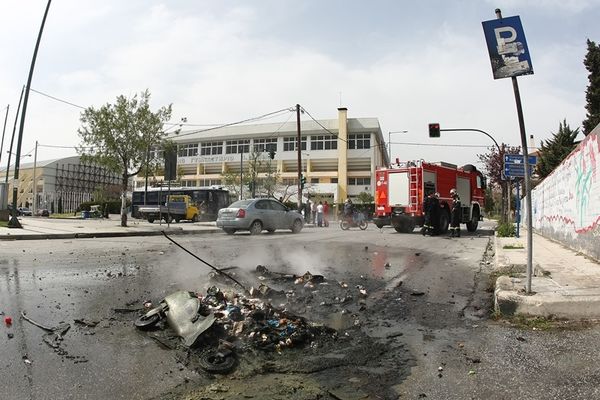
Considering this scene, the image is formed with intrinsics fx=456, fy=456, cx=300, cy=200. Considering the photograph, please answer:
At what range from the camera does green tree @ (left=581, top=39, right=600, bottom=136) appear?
108 feet

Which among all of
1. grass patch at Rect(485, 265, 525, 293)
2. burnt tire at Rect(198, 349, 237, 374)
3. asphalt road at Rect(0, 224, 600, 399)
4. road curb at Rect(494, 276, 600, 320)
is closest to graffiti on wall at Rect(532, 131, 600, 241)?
grass patch at Rect(485, 265, 525, 293)

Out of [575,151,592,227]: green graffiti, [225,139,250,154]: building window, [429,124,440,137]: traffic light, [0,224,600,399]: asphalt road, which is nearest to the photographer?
[0,224,600,399]: asphalt road

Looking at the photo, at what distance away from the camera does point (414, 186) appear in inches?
687

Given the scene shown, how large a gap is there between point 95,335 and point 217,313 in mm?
1119

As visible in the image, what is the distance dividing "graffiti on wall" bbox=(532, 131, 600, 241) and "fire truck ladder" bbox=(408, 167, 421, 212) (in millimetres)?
4521

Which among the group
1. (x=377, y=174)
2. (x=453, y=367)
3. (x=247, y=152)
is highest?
(x=247, y=152)

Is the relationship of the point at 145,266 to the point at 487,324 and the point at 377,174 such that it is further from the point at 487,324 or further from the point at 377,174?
the point at 377,174

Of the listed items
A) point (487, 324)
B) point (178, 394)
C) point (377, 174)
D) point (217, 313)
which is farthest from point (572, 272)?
point (377, 174)

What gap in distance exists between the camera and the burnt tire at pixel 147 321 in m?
4.38

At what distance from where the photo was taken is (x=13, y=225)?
17.8 metres

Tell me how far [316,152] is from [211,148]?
18.4 metres

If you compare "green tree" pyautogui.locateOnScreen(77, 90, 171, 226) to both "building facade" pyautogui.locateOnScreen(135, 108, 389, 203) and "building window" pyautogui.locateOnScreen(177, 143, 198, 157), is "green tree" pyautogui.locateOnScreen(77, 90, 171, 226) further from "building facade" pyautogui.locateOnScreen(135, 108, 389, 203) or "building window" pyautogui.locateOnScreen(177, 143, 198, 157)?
"building window" pyautogui.locateOnScreen(177, 143, 198, 157)

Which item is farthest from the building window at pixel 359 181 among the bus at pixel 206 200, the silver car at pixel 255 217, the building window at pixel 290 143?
the silver car at pixel 255 217

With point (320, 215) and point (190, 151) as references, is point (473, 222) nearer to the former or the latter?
point (320, 215)
